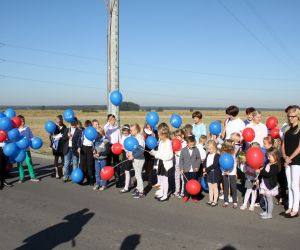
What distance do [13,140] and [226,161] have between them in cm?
507

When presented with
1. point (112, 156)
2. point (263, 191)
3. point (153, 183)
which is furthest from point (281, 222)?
point (112, 156)

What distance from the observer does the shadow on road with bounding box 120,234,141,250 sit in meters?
4.68

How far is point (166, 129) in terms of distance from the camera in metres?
7.13

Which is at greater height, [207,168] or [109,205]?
[207,168]

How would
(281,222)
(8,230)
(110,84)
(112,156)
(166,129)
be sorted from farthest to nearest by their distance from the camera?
(110,84), (112,156), (166,129), (281,222), (8,230)

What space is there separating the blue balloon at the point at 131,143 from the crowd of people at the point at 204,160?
0.79 ft

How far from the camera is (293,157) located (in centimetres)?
584

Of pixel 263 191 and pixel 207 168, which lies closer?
pixel 263 191

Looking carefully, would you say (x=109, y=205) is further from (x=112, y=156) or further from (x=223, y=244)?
(x=223, y=244)

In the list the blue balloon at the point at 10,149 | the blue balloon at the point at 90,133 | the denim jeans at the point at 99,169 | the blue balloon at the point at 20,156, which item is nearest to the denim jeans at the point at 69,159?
the denim jeans at the point at 99,169

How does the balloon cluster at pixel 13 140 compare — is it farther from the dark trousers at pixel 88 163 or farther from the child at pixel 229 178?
the child at pixel 229 178

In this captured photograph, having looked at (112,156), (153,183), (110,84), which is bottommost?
(153,183)

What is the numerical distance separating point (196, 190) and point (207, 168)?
50 centimetres

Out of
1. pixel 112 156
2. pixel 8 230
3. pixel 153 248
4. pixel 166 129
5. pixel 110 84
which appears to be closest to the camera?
pixel 153 248
